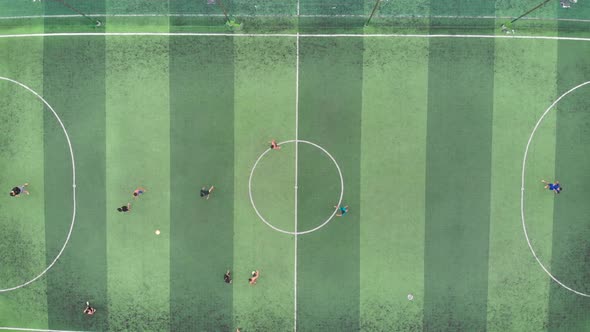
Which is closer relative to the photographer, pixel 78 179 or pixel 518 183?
pixel 518 183

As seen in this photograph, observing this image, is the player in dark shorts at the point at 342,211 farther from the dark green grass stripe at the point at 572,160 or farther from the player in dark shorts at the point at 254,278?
the dark green grass stripe at the point at 572,160

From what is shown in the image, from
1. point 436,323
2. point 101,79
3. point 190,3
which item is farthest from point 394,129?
point 101,79

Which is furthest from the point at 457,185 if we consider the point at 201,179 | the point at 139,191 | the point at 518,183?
the point at 139,191

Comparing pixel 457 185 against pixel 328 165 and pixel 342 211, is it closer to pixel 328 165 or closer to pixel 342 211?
pixel 342 211

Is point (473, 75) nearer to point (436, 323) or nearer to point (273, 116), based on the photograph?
point (273, 116)

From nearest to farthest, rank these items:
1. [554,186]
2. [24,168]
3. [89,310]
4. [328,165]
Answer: [554,186] → [89,310] → [328,165] → [24,168]

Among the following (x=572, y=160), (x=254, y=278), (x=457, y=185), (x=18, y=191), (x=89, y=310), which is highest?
(x=572, y=160)

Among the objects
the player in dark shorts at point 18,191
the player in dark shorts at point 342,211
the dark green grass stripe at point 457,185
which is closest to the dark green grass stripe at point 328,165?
the player in dark shorts at point 342,211
